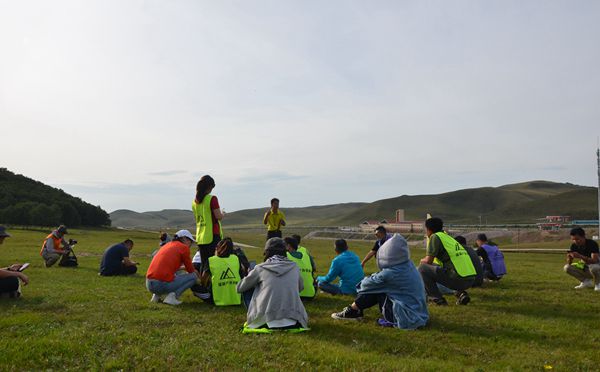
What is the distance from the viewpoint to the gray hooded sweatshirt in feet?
25.3

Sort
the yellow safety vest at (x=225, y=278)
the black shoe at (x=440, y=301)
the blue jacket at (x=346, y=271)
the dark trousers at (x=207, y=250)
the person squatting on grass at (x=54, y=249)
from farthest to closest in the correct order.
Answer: the person squatting on grass at (x=54, y=249)
the blue jacket at (x=346, y=271)
the dark trousers at (x=207, y=250)
the black shoe at (x=440, y=301)
the yellow safety vest at (x=225, y=278)

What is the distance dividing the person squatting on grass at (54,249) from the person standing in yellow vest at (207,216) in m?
10.5

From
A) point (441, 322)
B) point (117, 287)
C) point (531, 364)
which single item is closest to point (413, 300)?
point (441, 322)

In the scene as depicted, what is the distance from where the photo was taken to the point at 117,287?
13.0 m

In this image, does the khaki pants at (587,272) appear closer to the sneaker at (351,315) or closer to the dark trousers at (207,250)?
the sneaker at (351,315)

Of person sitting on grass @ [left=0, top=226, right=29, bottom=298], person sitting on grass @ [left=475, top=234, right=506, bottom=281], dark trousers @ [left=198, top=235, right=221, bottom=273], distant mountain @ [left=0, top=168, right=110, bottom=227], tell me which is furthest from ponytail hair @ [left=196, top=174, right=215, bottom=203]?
distant mountain @ [left=0, top=168, right=110, bottom=227]

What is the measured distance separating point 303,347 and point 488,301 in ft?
22.6

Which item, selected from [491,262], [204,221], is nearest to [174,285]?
[204,221]

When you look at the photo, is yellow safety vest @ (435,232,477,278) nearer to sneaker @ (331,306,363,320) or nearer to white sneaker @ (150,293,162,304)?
sneaker @ (331,306,363,320)

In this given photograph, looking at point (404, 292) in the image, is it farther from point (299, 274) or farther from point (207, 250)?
point (207, 250)

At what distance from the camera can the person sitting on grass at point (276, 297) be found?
304 inches

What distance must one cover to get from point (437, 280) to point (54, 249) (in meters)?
15.9

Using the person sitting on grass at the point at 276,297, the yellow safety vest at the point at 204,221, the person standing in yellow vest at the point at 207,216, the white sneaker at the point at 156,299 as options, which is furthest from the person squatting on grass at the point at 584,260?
the white sneaker at the point at 156,299

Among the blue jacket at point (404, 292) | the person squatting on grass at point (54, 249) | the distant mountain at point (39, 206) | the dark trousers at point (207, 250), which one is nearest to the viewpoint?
the blue jacket at point (404, 292)
